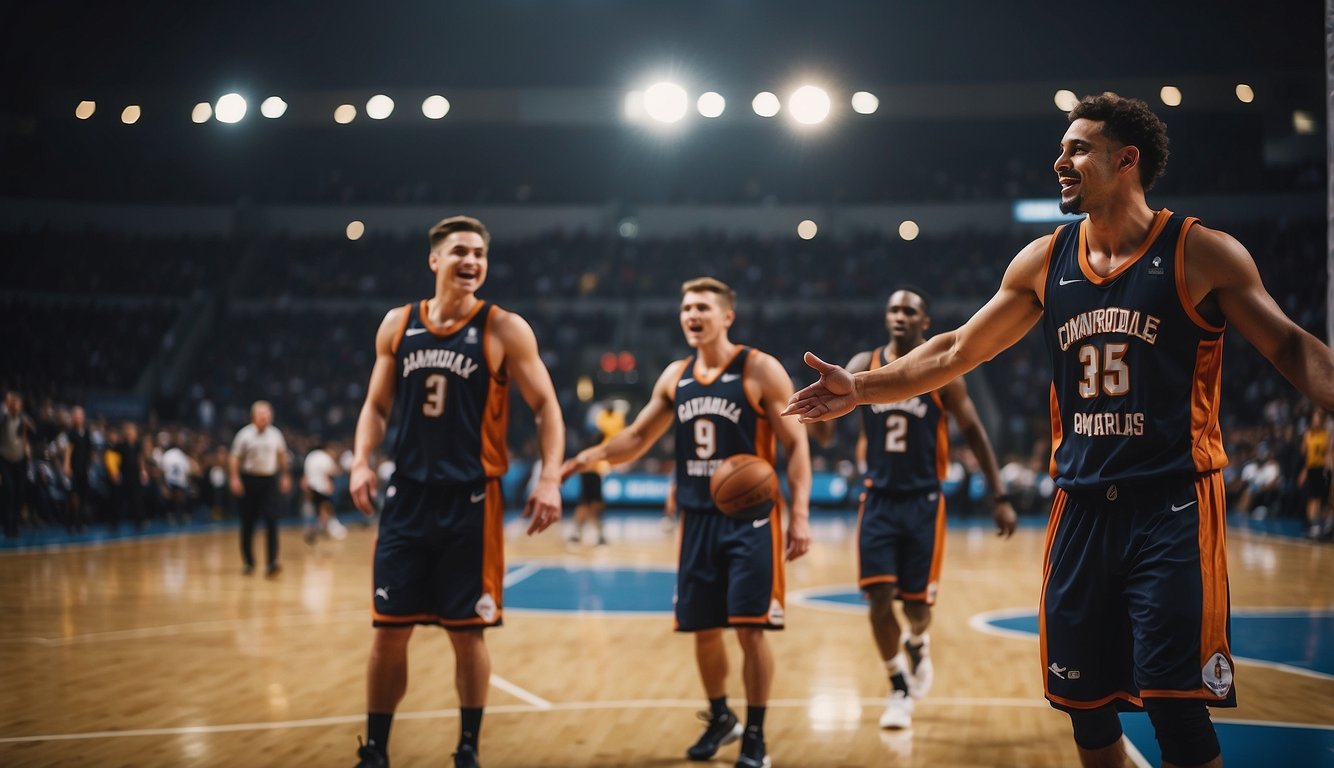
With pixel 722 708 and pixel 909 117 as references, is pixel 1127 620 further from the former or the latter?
pixel 909 117

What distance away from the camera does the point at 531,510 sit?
5.11m

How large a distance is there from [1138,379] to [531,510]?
2.71 m

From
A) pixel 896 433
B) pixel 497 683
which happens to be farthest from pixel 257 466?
pixel 896 433

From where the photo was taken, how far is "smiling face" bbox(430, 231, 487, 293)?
5.18m

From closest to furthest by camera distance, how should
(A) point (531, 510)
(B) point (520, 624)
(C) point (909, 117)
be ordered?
(A) point (531, 510), (B) point (520, 624), (C) point (909, 117)

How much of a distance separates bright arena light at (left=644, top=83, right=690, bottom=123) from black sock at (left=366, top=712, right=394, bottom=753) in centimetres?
1715

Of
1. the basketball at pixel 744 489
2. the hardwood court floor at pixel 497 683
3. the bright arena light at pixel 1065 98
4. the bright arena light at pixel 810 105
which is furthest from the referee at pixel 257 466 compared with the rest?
the bright arena light at pixel 1065 98

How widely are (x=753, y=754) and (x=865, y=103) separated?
25162 millimetres

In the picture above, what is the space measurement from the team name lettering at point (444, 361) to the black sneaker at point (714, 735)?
202 centimetres

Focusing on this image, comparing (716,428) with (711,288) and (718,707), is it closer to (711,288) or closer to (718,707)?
(711,288)

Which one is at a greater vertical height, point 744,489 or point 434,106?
point 434,106

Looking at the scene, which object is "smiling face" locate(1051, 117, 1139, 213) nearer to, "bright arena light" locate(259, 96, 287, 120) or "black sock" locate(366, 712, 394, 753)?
"black sock" locate(366, 712, 394, 753)

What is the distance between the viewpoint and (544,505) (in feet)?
16.6

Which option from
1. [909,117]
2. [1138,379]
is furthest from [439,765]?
[909,117]
